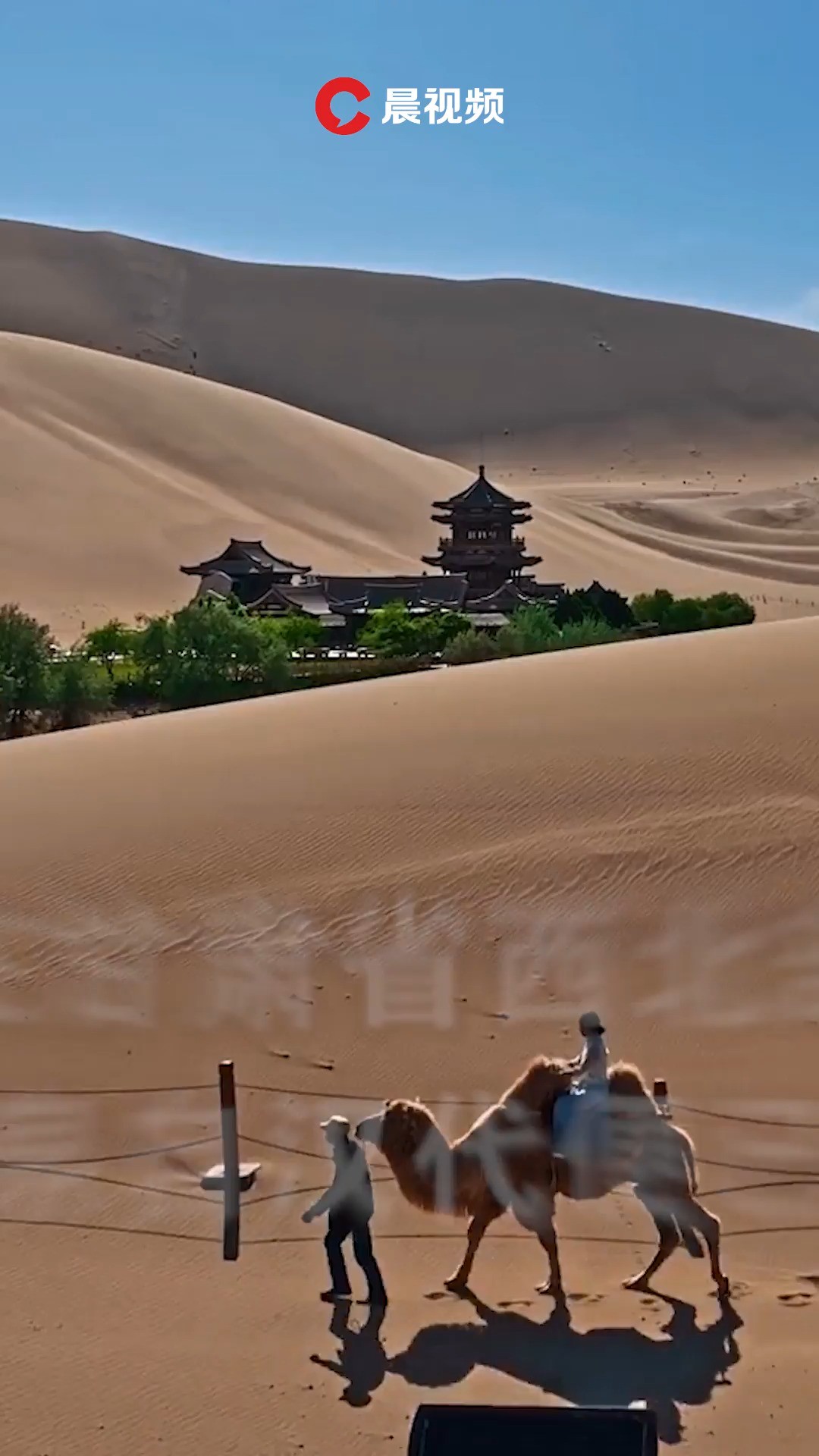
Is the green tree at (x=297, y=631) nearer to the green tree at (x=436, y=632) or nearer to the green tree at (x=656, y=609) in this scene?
the green tree at (x=436, y=632)

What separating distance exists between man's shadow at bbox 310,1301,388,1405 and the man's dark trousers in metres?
0.06

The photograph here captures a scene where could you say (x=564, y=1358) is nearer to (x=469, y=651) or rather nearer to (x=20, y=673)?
(x=20, y=673)

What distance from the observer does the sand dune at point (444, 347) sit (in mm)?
128375

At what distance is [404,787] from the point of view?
12.9 m

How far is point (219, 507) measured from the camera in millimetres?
70250

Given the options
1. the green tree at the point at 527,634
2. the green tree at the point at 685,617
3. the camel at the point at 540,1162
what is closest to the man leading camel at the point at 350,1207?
the camel at the point at 540,1162

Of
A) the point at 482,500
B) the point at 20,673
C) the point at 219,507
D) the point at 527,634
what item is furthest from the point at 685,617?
the point at 219,507

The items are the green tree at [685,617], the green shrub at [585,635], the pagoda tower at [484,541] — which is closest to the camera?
the green shrub at [585,635]

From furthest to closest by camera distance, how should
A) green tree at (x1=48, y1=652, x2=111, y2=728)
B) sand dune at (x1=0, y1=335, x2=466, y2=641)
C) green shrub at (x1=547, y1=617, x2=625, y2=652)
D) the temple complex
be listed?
sand dune at (x1=0, y1=335, x2=466, y2=641) → the temple complex → green shrub at (x1=547, y1=617, x2=625, y2=652) → green tree at (x1=48, y1=652, x2=111, y2=728)

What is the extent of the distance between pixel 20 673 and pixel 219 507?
141ft

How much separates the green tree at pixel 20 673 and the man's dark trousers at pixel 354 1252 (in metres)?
21.1

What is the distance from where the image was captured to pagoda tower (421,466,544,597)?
180 ft

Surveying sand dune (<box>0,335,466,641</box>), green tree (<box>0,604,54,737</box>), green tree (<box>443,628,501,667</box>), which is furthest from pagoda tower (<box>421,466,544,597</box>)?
green tree (<box>0,604,54,737</box>)

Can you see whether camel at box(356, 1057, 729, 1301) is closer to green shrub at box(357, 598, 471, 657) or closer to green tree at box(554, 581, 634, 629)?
green shrub at box(357, 598, 471, 657)
